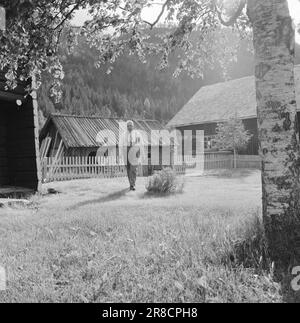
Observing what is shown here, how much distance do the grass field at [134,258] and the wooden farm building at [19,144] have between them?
4.61 m

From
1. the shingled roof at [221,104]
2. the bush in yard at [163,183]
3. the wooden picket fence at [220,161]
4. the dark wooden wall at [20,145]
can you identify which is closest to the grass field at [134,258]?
the bush in yard at [163,183]

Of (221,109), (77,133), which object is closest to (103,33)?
(77,133)

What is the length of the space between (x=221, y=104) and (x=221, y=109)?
3.85ft

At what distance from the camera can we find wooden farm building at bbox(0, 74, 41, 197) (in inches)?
446

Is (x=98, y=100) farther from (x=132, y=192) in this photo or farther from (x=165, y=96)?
(x=132, y=192)

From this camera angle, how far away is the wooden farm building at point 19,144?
11.3 m

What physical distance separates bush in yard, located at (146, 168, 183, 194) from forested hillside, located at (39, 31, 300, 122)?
52.4 metres

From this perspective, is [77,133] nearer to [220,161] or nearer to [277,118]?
[220,161]

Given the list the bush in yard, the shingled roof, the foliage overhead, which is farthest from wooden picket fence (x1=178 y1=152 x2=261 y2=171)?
the foliage overhead

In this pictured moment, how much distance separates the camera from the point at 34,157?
37.4 ft

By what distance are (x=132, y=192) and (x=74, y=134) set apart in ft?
41.8

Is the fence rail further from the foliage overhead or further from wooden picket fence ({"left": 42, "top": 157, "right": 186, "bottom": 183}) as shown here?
the foliage overhead

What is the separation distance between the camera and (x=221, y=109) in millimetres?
30672
